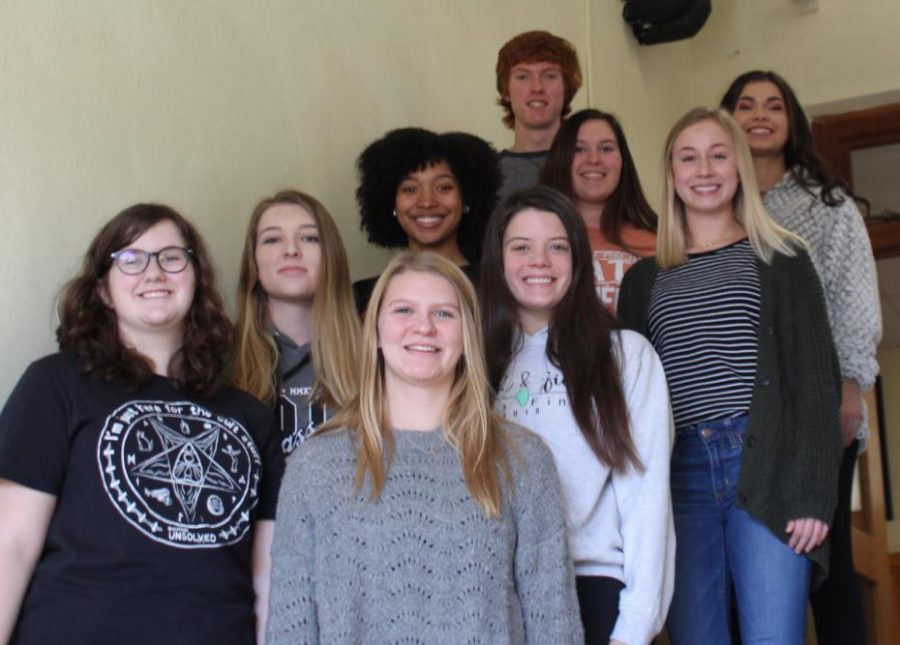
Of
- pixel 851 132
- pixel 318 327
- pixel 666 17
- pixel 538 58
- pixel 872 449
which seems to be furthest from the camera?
pixel 851 132

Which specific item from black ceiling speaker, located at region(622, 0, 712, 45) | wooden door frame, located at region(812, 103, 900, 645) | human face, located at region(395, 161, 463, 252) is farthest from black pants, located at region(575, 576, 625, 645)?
black ceiling speaker, located at region(622, 0, 712, 45)

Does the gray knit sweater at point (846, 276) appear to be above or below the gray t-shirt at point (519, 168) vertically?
below

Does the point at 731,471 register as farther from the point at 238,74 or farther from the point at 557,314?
the point at 238,74

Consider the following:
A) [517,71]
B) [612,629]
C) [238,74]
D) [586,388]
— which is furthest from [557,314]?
[517,71]

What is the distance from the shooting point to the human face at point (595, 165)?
3115 mm

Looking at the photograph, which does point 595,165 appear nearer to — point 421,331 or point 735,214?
point 735,214

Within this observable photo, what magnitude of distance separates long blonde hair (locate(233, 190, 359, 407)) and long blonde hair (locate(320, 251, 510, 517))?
314mm

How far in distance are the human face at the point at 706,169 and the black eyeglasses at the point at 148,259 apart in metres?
1.08

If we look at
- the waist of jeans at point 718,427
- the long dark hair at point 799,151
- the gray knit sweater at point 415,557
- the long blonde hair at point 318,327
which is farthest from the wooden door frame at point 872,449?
the gray knit sweater at point 415,557

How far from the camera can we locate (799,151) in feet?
10.3

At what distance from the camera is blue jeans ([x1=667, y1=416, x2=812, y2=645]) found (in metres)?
2.29

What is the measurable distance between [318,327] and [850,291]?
1205 millimetres

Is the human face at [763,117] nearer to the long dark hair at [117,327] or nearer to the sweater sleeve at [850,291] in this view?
the sweater sleeve at [850,291]

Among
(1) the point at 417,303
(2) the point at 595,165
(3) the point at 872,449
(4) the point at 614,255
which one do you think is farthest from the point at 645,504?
(3) the point at 872,449
